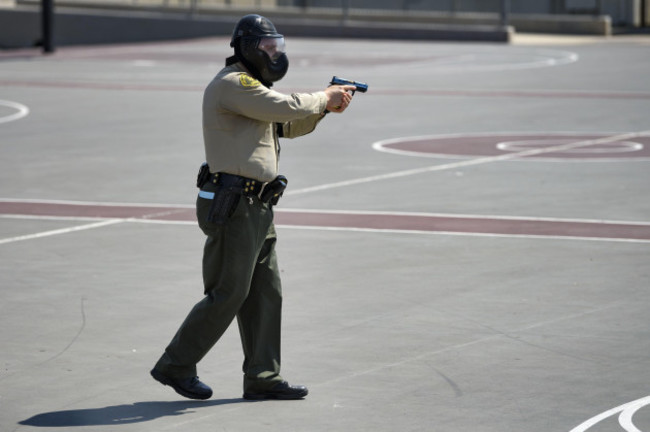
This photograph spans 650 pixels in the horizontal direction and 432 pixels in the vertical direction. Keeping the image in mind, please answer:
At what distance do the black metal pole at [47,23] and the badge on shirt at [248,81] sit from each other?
30.8m

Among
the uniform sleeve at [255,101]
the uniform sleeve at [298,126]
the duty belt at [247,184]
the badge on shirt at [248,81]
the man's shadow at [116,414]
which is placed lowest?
the man's shadow at [116,414]

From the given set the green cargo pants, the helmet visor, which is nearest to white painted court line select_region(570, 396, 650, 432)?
the green cargo pants

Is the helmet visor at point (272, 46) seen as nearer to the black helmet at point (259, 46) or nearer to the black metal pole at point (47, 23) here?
the black helmet at point (259, 46)

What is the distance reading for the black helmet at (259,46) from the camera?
7.52 meters

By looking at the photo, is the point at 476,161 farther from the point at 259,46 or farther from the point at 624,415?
the point at 624,415

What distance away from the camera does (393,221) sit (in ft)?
44.1

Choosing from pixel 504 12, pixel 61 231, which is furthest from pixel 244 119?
pixel 504 12

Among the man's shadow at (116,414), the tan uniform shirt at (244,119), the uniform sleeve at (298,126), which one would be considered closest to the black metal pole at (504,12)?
the uniform sleeve at (298,126)

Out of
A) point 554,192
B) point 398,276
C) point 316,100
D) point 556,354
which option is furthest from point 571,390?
point 554,192

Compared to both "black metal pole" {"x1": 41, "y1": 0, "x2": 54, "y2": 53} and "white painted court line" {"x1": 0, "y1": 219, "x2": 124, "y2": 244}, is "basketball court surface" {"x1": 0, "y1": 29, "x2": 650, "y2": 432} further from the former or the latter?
"black metal pole" {"x1": 41, "y1": 0, "x2": 54, "y2": 53}

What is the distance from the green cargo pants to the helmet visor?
776mm

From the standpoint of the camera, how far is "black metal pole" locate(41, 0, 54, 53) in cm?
3731

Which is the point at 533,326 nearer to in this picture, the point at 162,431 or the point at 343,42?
the point at 162,431

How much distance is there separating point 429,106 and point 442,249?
43.4 feet
